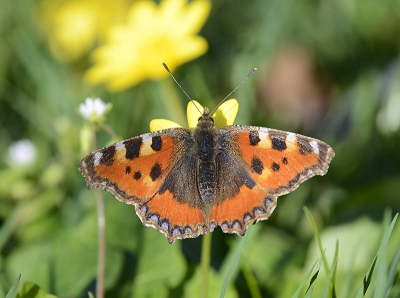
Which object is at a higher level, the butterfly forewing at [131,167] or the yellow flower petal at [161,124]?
the yellow flower petal at [161,124]

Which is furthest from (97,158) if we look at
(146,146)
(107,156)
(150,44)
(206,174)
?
(150,44)

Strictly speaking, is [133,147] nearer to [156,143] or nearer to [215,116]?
[156,143]

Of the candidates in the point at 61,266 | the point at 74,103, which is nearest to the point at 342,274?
the point at 61,266

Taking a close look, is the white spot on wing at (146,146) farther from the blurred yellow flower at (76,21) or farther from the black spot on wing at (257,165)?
the blurred yellow flower at (76,21)

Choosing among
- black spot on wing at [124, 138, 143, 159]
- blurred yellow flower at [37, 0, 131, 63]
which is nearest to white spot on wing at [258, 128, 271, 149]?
black spot on wing at [124, 138, 143, 159]

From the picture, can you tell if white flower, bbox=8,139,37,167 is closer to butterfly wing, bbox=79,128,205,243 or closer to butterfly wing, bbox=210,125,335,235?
butterfly wing, bbox=79,128,205,243

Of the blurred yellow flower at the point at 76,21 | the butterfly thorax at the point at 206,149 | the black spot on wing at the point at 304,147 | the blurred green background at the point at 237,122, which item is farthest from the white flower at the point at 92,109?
the blurred yellow flower at the point at 76,21
